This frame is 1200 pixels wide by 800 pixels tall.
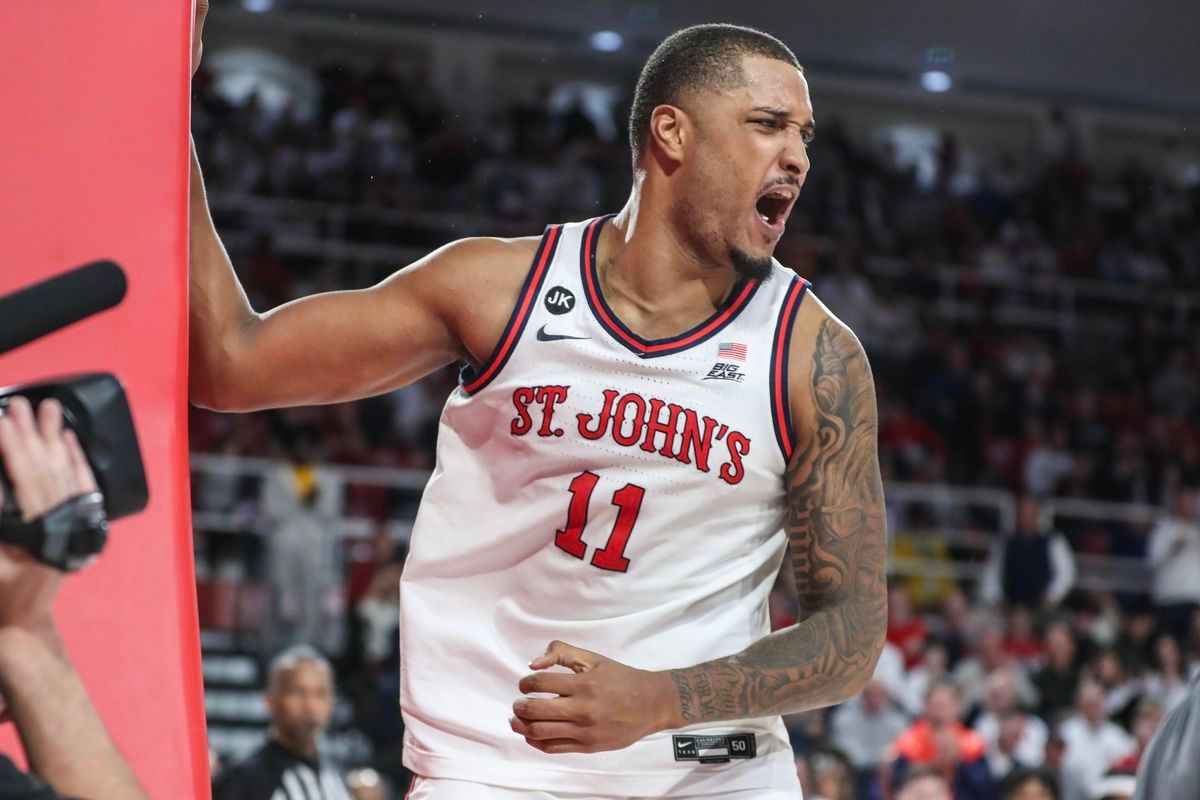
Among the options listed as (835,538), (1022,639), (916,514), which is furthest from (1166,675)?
(835,538)

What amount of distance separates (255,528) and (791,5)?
9.07m

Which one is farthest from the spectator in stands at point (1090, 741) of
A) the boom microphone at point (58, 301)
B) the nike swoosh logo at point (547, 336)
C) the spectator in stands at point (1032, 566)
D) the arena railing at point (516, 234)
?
the boom microphone at point (58, 301)

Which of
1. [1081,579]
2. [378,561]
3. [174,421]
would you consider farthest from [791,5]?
[174,421]

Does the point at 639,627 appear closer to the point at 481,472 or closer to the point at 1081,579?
the point at 481,472

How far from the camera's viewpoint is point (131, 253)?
2453mm

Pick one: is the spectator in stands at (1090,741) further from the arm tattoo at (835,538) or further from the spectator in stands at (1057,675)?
the arm tattoo at (835,538)

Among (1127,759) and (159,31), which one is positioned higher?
(159,31)

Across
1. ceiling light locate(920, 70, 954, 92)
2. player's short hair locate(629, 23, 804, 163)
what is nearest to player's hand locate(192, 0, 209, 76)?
player's short hair locate(629, 23, 804, 163)

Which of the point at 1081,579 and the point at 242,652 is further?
the point at 1081,579

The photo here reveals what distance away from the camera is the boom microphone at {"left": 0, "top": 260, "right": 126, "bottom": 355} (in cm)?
195

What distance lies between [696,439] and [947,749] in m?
7.25

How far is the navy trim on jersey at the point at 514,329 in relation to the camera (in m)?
3.09

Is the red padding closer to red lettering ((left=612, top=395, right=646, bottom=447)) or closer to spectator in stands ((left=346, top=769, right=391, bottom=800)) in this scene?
red lettering ((left=612, top=395, right=646, bottom=447))

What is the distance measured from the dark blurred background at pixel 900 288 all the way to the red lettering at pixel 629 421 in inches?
233
